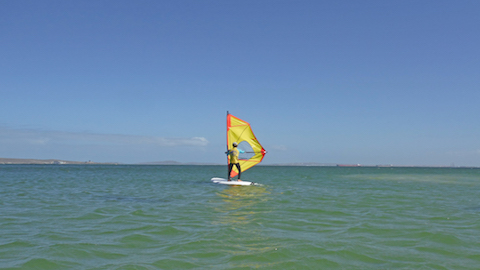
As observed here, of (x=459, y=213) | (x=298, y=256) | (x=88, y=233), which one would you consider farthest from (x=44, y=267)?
(x=459, y=213)

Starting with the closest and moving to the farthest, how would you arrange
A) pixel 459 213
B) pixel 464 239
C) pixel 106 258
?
pixel 106 258
pixel 464 239
pixel 459 213

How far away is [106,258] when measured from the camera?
5.50 m

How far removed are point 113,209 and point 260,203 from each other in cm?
506

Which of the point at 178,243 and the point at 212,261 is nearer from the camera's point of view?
the point at 212,261

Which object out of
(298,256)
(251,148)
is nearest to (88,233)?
(298,256)

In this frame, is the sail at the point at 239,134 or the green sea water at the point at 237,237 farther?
the sail at the point at 239,134

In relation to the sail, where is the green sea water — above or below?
below

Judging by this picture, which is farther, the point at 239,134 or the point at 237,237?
the point at 239,134

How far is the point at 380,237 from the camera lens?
7.05 m

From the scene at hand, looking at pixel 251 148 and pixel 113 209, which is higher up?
pixel 251 148

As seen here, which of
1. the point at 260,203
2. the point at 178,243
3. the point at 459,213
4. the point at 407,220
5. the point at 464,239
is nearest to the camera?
the point at 178,243

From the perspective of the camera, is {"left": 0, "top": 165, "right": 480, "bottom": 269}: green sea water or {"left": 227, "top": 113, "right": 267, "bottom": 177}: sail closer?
{"left": 0, "top": 165, "right": 480, "bottom": 269}: green sea water

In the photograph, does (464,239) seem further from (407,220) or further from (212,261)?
(212,261)

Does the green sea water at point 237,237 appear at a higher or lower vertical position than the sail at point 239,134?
lower
